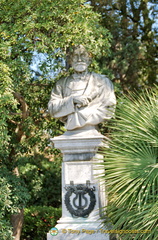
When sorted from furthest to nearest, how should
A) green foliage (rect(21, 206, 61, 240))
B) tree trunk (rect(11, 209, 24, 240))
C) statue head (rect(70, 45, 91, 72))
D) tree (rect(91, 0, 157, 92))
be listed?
tree (rect(91, 0, 157, 92)) → green foliage (rect(21, 206, 61, 240)) → tree trunk (rect(11, 209, 24, 240)) → statue head (rect(70, 45, 91, 72))

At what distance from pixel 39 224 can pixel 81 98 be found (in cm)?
377

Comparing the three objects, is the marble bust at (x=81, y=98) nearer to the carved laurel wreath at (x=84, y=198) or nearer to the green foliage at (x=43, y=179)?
the carved laurel wreath at (x=84, y=198)

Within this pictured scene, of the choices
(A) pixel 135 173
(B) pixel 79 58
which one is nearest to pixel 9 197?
(A) pixel 135 173

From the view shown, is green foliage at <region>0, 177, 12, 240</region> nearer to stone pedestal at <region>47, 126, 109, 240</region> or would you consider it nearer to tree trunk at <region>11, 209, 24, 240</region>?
stone pedestal at <region>47, 126, 109, 240</region>

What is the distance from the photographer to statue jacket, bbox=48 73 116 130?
5.90 m

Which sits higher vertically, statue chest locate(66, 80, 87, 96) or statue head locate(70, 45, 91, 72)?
statue head locate(70, 45, 91, 72)

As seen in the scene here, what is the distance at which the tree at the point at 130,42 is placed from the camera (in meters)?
10.0

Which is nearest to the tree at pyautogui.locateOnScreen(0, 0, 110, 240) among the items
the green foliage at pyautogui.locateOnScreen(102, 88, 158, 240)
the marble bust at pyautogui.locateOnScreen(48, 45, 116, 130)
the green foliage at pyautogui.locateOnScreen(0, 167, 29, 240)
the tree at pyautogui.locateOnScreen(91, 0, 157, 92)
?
the green foliage at pyautogui.locateOnScreen(0, 167, 29, 240)

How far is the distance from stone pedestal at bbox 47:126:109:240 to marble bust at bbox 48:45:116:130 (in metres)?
0.25

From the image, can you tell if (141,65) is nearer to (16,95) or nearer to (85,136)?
(16,95)

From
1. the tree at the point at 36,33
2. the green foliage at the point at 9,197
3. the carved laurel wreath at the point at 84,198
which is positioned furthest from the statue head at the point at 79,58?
the green foliage at the point at 9,197

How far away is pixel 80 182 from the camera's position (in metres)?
5.80

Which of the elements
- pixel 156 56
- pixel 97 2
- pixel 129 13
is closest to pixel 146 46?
pixel 156 56

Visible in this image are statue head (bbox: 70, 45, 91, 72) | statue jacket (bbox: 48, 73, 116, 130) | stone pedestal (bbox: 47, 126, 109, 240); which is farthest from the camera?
statue head (bbox: 70, 45, 91, 72)
